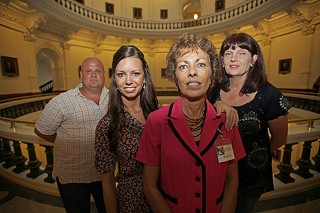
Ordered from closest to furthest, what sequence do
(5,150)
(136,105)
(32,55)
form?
(136,105) < (5,150) < (32,55)

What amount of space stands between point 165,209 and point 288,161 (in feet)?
8.07

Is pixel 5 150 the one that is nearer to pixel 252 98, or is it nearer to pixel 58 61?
pixel 252 98

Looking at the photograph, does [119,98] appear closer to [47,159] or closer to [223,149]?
[223,149]

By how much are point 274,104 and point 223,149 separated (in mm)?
618

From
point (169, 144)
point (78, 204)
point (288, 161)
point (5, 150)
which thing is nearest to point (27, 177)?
point (5, 150)

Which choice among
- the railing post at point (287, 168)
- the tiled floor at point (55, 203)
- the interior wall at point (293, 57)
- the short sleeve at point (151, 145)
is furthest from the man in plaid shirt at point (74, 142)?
the interior wall at point (293, 57)

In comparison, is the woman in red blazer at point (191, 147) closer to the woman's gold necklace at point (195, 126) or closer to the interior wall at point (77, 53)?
the woman's gold necklace at point (195, 126)

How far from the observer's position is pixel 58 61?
42.8ft

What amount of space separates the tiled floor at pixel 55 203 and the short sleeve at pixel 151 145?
6.17 feet

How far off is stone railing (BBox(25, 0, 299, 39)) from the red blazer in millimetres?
10497

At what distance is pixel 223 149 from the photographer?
4.08ft

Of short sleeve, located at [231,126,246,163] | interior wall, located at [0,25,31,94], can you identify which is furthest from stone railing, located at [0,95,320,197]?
interior wall, located at [0,25,31,94]

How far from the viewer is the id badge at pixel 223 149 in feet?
4.03

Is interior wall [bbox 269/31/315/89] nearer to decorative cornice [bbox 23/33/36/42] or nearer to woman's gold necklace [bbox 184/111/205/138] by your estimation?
woman's gold necklace [bbox 184/111/205/138]
